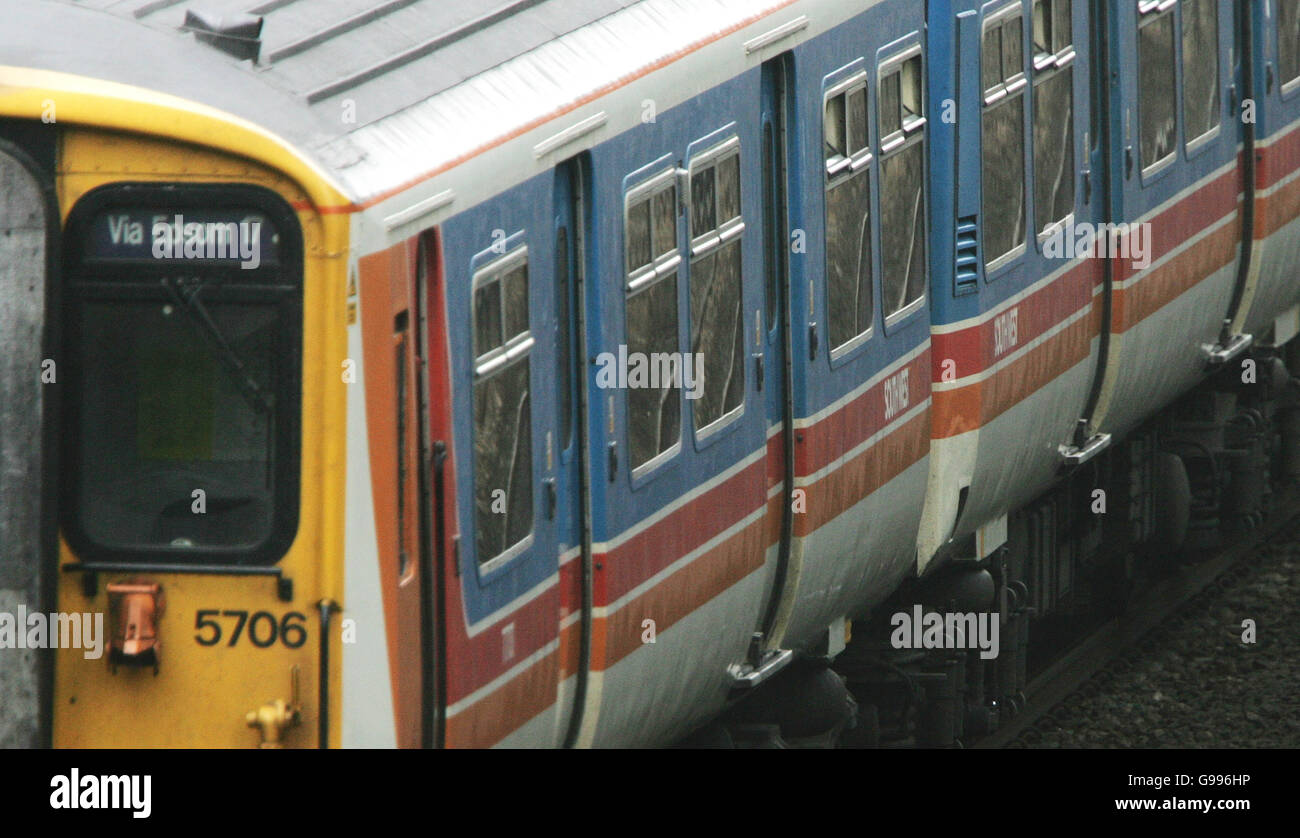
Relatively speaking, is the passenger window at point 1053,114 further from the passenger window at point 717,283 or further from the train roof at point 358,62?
the train roof at point 358,62

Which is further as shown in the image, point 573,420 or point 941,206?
point 941,206

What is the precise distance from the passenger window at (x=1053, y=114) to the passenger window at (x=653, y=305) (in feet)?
10.9

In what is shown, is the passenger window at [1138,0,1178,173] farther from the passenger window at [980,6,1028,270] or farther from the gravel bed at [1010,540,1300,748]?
the gravel bed at [1010,540,1300,748]

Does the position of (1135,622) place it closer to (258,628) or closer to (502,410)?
(502,410)

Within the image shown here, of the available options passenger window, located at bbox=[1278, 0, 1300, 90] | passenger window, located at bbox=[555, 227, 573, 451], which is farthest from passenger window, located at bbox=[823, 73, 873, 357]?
passenger window, located at bbox=[1278, 0, 1300, 90]

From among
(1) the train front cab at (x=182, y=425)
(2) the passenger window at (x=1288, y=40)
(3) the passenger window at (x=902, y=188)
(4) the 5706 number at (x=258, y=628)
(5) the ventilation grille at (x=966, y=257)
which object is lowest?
(2) the passenger window at (x=1288, y=40)

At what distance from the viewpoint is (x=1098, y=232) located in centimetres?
1198

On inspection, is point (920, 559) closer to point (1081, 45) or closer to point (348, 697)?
point (1081, 45)

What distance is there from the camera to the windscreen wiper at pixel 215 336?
6.56 meters

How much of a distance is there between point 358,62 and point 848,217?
2906mm

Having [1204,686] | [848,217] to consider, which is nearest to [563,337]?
[848,217]

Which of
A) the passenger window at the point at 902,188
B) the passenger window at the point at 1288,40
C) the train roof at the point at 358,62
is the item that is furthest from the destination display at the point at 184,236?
the passenger window at the point at 1288,40
